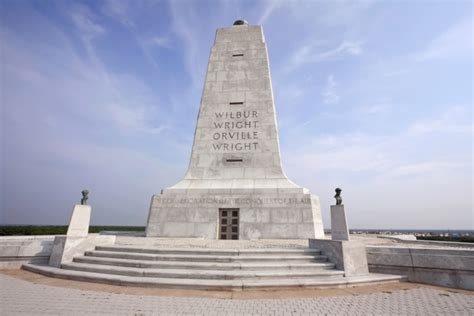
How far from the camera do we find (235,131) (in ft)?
55.2

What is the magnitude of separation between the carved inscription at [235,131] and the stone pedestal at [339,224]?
684 cm

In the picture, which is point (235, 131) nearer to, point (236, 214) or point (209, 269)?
point (236, 214)

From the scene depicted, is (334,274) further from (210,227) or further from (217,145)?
(217,145)

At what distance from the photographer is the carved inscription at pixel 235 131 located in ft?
54.0

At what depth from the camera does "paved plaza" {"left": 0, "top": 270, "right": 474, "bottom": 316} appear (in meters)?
5.39

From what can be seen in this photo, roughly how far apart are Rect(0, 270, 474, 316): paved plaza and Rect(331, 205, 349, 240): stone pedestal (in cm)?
308

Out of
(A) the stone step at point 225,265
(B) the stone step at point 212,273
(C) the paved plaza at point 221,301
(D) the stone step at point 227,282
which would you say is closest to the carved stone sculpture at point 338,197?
(A) the stone step at point 225,265

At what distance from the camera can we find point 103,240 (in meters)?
10.4

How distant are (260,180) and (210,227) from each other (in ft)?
12.7

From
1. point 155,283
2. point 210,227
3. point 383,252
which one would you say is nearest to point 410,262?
point 383,252

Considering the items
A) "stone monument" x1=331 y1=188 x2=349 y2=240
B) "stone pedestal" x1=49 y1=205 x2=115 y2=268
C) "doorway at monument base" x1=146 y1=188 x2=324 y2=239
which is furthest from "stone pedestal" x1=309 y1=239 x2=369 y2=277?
"stone pedestal" x1=49 y1=205 x2=115 y2=268

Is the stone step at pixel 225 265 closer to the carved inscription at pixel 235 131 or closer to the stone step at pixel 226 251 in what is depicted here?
the stone step at pixel 226 251

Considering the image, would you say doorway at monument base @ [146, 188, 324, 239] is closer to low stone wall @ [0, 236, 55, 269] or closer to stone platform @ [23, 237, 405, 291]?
stone platform @ [23, 237, 405, 291]

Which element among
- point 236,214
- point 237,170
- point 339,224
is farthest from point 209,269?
point 237,170
